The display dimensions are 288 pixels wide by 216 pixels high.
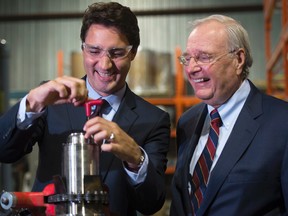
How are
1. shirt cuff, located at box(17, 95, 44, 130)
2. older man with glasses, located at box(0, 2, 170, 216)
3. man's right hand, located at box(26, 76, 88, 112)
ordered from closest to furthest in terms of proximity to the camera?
man's right hand, located at box(26, 76, 88, 112)
shirt cuff, located at box(17, 95, 44, 130)
older man with glasses, located at box(0, 2, 170, 216)

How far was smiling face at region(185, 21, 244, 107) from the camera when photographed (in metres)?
2.50

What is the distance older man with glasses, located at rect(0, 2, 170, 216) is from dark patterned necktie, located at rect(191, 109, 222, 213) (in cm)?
17

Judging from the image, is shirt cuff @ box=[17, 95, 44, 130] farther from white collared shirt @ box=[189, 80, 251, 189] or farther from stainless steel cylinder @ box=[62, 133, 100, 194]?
white collared shirt @ box=[189, 80, 251, 189]

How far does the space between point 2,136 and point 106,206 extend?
0.59 metres

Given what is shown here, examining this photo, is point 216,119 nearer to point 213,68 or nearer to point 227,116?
point 227,116

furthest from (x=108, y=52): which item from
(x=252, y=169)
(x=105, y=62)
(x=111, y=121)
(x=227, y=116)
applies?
(x=252, y=169)

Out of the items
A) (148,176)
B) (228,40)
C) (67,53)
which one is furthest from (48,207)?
(67,53)

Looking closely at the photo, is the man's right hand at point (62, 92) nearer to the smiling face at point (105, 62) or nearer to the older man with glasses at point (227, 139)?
the smiling face at point (105, 62)

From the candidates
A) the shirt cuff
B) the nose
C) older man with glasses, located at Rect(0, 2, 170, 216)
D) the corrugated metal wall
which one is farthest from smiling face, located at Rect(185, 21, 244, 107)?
the corrugated metal wall

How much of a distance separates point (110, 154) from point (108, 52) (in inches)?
15.6

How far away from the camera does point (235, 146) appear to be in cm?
236

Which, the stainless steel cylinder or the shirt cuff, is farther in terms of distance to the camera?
the shirt cuff

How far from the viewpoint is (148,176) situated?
2.06 m

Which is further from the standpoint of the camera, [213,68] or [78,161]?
[213,68]
